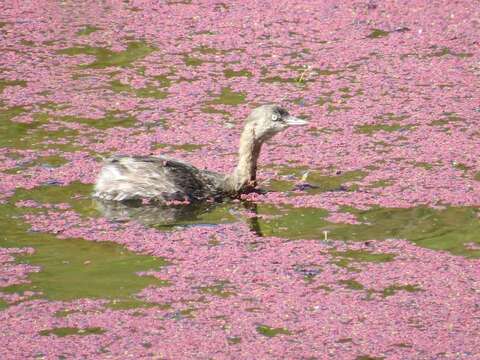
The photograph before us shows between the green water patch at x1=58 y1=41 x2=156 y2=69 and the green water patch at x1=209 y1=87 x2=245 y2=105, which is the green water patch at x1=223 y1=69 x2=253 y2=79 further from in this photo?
the green water patch at x1=58 y1=41 x2=156 y2=69

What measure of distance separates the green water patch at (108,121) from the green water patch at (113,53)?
1601mm

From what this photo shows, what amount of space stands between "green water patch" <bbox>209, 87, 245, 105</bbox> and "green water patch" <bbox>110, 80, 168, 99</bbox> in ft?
1.83

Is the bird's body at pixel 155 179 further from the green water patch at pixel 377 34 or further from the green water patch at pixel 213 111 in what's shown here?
the green water patch at pixel 377 34

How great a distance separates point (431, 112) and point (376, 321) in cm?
475

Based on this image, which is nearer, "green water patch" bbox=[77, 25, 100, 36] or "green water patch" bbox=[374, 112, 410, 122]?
"green water patch" bbox=[374, 112, 410, 122]

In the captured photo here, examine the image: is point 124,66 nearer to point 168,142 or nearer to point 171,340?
point 168,142

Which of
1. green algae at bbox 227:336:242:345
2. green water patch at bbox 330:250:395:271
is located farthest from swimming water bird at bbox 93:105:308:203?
green algae at bbox 227:336:242:345

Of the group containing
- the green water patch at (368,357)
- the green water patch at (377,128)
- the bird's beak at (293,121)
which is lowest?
the green water patch at (368,357)

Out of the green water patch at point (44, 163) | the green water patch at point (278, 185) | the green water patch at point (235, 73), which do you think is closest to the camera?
the green water patch at point (278, 185)

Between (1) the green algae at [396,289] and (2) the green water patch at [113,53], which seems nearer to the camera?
(1) the green algae at [396,289]

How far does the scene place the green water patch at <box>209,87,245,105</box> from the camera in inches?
516

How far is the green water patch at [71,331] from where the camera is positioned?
26.7 ft

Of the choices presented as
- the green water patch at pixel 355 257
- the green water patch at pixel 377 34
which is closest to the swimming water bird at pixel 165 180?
the green water patch at pixel 355 257

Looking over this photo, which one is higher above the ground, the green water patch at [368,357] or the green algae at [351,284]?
the green water patch at [368,357]
